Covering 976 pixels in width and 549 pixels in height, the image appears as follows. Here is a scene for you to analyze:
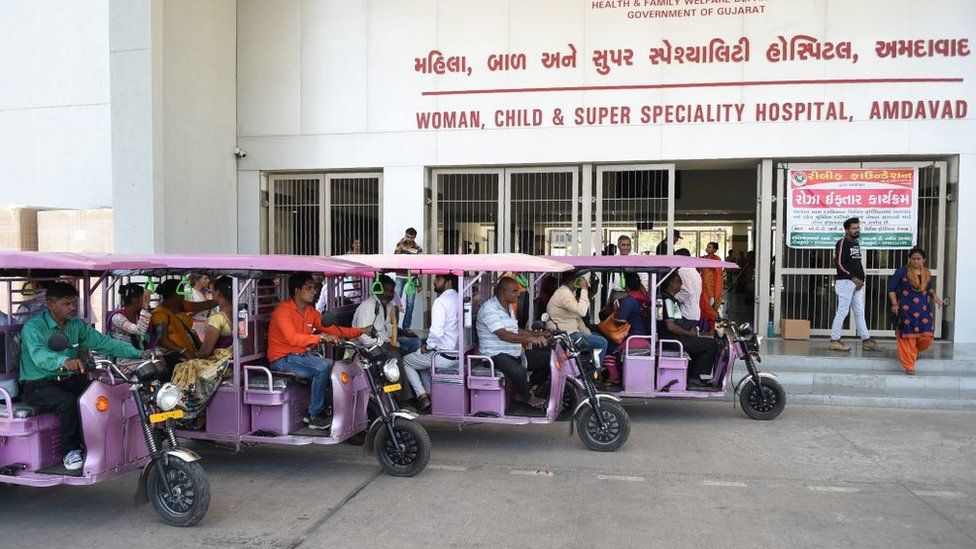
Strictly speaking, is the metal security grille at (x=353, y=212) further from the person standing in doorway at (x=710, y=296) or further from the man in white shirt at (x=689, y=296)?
the man in white shirt at (x=689, y=296)

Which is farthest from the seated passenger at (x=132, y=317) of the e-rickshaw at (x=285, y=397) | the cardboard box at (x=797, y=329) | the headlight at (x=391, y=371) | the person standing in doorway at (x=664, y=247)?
the cardboard box at (x=797, y=329)

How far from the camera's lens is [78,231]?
38.0 feet

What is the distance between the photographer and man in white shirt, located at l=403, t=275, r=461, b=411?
21.6 ft

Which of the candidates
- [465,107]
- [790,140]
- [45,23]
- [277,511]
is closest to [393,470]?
[277,511]

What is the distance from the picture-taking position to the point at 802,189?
11.5m

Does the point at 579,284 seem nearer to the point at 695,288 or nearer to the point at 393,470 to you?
the point at 695,288

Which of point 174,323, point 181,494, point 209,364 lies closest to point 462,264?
point 209,364

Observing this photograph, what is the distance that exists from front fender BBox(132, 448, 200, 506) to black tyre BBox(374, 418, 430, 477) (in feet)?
4.91

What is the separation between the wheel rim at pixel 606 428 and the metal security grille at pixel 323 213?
7.33 meters

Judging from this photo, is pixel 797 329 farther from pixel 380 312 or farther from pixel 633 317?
pixel 380 312

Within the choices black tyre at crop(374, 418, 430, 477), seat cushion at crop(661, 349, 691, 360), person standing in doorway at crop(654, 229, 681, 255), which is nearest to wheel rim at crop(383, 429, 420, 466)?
black tyre at crop(374, 418, 430, 477)

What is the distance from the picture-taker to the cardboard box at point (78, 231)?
456 inches

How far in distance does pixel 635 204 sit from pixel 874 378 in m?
4.71

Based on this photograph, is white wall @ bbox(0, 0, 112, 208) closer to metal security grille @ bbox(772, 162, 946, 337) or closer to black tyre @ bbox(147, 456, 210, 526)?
black tyre @ bbox(147, 456, 210, 526)
